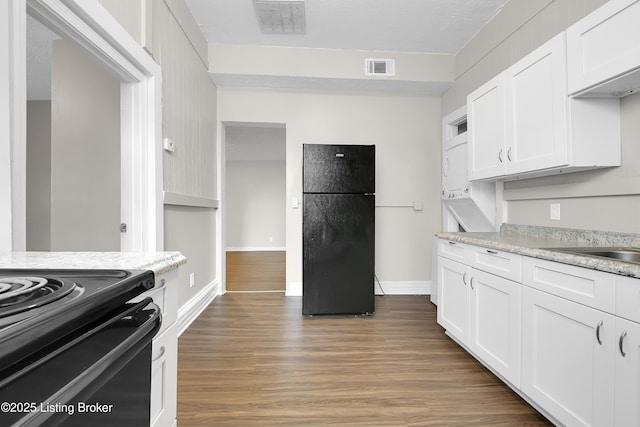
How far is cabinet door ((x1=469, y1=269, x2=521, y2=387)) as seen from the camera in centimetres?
175

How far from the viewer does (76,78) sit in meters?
2.51

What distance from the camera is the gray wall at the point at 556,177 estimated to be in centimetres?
178

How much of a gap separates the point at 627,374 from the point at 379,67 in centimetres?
337

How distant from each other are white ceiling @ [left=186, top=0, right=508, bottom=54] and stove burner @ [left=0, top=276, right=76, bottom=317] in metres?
2.89

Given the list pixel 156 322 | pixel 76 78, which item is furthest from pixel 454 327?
pixel 76 78

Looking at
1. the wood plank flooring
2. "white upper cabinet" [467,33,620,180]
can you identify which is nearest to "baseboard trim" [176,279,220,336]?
the wood plank flooring

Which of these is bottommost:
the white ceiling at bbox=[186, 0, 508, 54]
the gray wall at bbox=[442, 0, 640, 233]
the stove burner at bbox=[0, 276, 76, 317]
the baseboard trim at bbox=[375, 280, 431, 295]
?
the baseboard trim at bbox=[375, 280, 431, 295]

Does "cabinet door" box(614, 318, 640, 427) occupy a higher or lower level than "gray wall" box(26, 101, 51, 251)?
lower

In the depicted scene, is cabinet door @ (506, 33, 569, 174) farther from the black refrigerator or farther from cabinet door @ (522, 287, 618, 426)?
the black refrigerator

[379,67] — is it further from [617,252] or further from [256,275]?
[256,275]

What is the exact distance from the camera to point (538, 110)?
2.03 meters

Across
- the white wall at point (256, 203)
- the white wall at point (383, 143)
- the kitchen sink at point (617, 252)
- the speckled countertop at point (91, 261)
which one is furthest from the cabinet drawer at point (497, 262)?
the white wall at point (256, 203)

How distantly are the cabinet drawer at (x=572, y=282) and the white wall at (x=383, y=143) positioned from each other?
2.37 meters

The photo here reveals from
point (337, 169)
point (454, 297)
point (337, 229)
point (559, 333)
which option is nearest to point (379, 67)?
point (337, 169)
